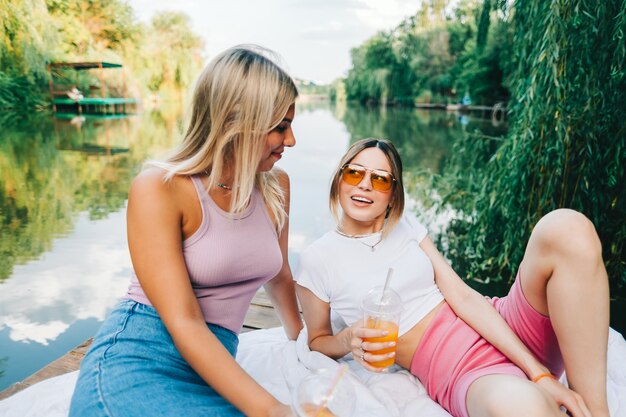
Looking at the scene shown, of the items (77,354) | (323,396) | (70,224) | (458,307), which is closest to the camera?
(323,396)

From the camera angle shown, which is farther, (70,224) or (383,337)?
(70,224)

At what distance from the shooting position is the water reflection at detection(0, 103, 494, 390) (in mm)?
3637

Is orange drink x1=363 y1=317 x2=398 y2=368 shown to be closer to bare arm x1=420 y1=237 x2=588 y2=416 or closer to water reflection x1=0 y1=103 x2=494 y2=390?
bare arm x1=420 y1=237 x2=588 y2=416

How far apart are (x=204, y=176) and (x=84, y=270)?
377cm

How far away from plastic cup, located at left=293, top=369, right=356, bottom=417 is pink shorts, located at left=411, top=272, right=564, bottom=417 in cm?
71

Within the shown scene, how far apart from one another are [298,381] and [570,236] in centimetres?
116

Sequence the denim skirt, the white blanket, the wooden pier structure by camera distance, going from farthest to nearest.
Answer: the wooden pier structure < the white blanket < the denim skirt

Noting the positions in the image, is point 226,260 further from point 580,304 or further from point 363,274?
point 580,304

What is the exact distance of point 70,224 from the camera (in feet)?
20.4

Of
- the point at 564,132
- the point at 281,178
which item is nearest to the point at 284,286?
the point at 281,178

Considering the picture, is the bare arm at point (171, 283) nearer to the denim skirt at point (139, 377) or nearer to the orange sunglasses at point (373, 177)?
the denim skirt at point (139, 377)

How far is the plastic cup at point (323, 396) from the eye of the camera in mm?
1070

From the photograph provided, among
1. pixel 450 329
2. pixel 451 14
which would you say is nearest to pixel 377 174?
pixel 450 329

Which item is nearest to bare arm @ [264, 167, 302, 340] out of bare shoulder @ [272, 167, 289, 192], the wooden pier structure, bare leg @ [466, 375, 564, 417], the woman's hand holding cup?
bare shoulder @ [272, 167, 289, 192]
